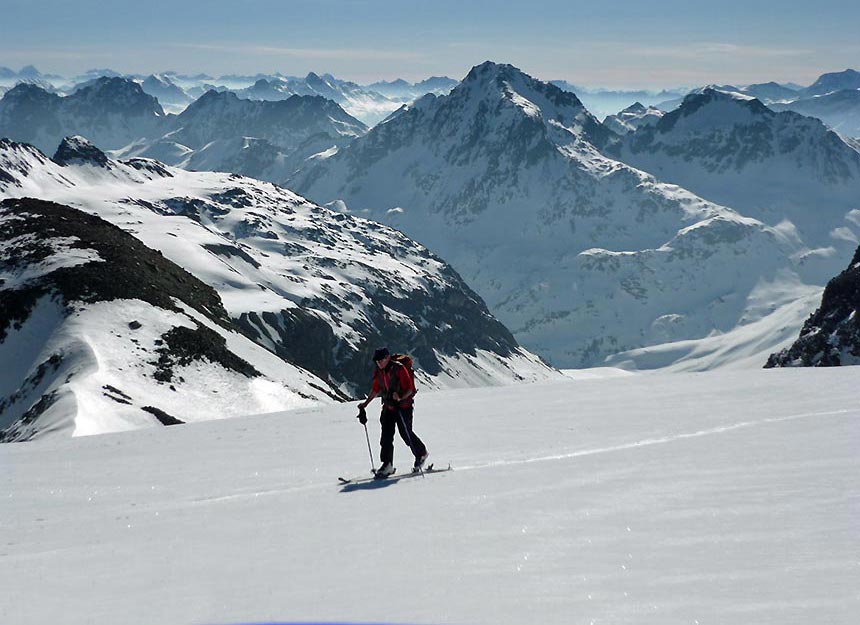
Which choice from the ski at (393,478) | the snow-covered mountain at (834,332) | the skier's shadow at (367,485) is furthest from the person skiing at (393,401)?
the snow-covered mountain at (834,332)

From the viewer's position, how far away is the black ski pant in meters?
16.1

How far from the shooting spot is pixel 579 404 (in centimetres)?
2373

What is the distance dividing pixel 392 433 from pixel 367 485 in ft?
4.89

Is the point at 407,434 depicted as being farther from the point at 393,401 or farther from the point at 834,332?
the point at 834,332

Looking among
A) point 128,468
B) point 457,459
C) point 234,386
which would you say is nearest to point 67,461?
point 128,468

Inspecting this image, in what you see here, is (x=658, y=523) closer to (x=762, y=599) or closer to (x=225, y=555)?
(x=762, y=599)

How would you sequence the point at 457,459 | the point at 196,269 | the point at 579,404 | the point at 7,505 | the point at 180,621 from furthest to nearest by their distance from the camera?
the point at 196,269
the point at 579,404
the point at 457,459
the point at 7,505
the point at 180,621

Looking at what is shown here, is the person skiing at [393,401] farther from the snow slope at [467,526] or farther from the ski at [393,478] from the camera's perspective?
the snow slope at [467,526]

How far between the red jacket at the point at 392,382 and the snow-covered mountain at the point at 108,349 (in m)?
26.8

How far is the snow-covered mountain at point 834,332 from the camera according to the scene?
143m

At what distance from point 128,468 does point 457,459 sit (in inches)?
257

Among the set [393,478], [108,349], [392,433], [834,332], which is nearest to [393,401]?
[392,433]

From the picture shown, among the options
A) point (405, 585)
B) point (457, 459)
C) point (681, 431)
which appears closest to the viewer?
point (405, 585)

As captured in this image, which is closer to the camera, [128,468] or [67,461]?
[128,468]
